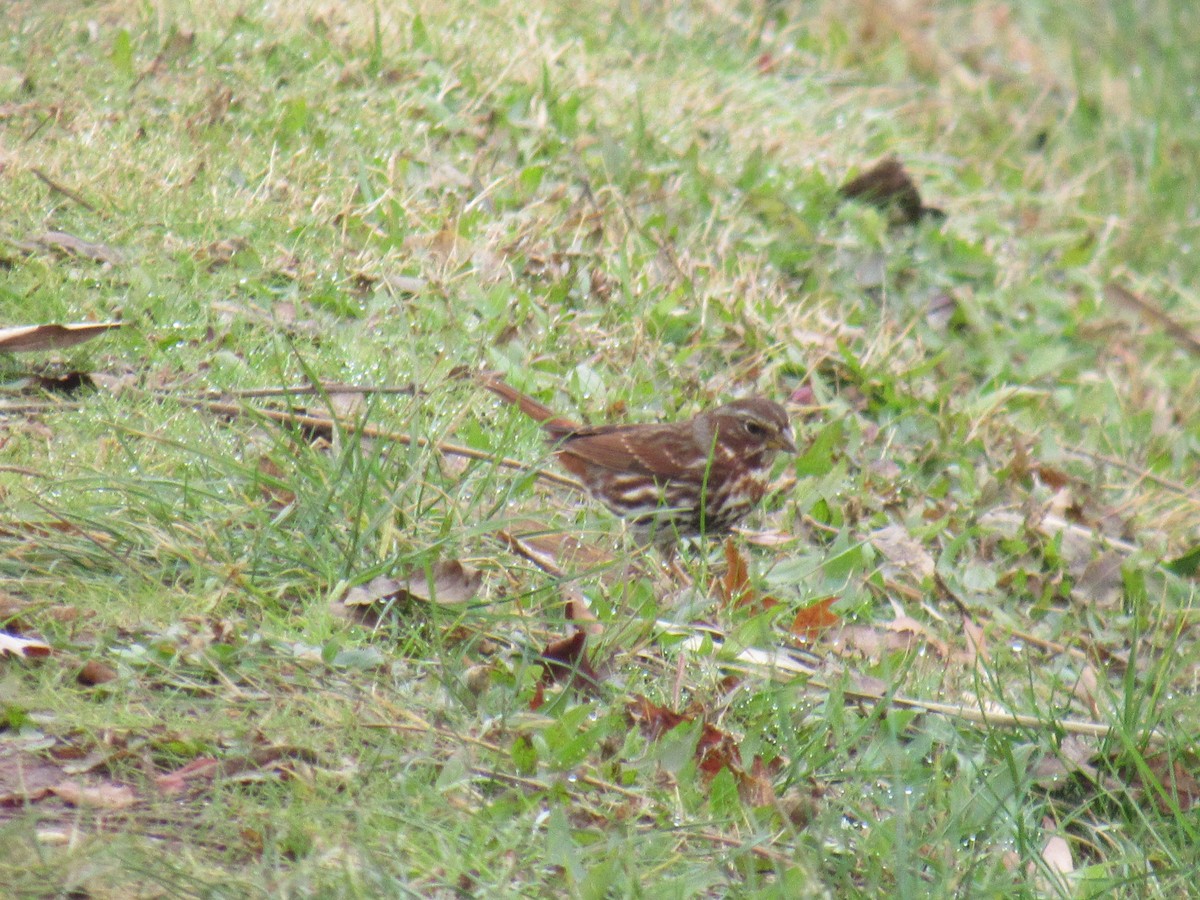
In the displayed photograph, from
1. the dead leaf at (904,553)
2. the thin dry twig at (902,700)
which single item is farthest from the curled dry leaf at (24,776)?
the dead leaf at (904,553)

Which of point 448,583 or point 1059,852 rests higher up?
point 448,583

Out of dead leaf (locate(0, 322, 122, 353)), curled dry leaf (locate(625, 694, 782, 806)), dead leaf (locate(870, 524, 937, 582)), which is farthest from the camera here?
dead leaf (locate(870, 524, 937, 582))

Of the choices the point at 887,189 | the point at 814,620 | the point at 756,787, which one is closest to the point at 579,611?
the point at 756,787

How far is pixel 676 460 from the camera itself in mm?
5430

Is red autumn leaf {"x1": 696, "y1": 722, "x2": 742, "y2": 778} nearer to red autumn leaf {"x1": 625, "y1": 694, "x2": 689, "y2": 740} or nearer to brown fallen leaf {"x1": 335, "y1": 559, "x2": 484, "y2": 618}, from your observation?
red autumn leaf {"x1": 625, "y1": 694, "x2": 689, "y2": 740}

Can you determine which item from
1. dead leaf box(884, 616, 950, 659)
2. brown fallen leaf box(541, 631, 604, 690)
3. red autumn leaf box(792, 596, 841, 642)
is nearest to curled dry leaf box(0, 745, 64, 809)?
brown fallen leaf box(541, 631, 604, 690)

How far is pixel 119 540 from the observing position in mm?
4074

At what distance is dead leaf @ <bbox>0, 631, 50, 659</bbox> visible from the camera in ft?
12.0


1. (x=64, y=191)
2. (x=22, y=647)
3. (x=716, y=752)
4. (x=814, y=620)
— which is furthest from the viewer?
(x=64, y=191)

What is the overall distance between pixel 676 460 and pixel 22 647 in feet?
8.27

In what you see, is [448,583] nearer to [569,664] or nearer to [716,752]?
[569,664]

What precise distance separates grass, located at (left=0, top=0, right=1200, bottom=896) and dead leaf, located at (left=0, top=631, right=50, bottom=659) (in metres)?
0.05

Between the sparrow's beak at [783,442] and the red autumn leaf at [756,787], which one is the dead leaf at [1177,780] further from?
the sparrow's beak at [783,442]

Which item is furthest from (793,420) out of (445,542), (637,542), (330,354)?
(445,542)
